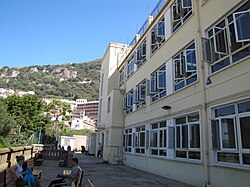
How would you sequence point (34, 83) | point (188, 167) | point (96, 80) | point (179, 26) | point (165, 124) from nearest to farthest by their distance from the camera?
point (188, 167) < point (179, 26) < point (165, 124) < point (34, 83) < point (96, 80)

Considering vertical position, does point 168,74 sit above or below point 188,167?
above

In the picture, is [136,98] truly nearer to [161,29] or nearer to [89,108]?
[161,29]

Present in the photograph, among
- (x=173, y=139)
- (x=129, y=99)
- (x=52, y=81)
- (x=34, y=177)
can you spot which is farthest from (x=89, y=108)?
(x=34, y=177)

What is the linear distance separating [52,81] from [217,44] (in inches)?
6641

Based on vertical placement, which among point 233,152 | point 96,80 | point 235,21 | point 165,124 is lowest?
point 233,152

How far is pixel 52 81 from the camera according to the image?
168 meters

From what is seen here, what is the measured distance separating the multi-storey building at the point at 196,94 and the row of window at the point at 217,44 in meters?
0.03

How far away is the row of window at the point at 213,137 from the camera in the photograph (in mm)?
7738

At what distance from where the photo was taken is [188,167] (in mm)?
10609

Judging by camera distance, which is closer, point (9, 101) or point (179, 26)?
point (179, 26)

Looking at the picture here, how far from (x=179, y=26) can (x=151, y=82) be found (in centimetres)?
468

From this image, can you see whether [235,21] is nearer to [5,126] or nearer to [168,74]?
[168,74]

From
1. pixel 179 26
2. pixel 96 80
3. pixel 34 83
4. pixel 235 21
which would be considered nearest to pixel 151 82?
pixel 179 26

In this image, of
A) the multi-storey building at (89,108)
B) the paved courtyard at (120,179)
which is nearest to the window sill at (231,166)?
the paved courtyard at (120,179)
